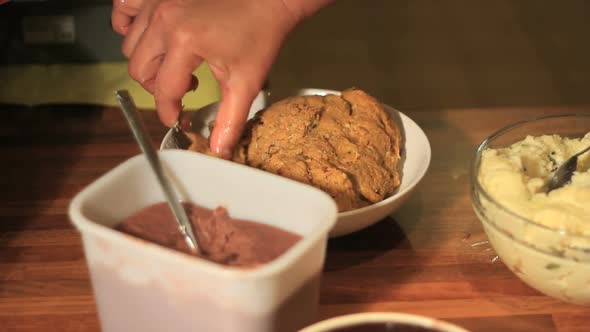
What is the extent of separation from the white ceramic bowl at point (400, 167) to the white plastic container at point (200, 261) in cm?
14

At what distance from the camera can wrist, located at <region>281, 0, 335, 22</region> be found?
86cm

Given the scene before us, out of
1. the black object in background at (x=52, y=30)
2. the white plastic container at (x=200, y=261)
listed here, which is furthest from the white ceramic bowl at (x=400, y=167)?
the black object in background at (x=52, y=30)

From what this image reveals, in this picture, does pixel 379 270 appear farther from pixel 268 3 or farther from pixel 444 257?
pixel 268 3

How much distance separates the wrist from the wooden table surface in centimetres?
26

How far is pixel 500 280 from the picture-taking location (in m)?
0.82

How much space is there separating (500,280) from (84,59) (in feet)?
2.60

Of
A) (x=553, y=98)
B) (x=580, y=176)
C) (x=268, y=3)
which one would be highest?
(x=268, y=3)

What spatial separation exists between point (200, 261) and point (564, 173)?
0.42 meters

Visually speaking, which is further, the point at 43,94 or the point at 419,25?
the point at 419,25

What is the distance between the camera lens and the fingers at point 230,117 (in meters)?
0.83

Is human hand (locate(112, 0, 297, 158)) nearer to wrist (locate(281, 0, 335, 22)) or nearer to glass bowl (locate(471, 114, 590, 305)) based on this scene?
wrist (locate(281, 0, 335, 22))

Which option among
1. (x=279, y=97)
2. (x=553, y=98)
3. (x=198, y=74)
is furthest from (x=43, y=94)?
(x=553, y=98)

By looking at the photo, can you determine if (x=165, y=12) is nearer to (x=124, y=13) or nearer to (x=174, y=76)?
(x=174, y=76)

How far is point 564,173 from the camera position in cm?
79
